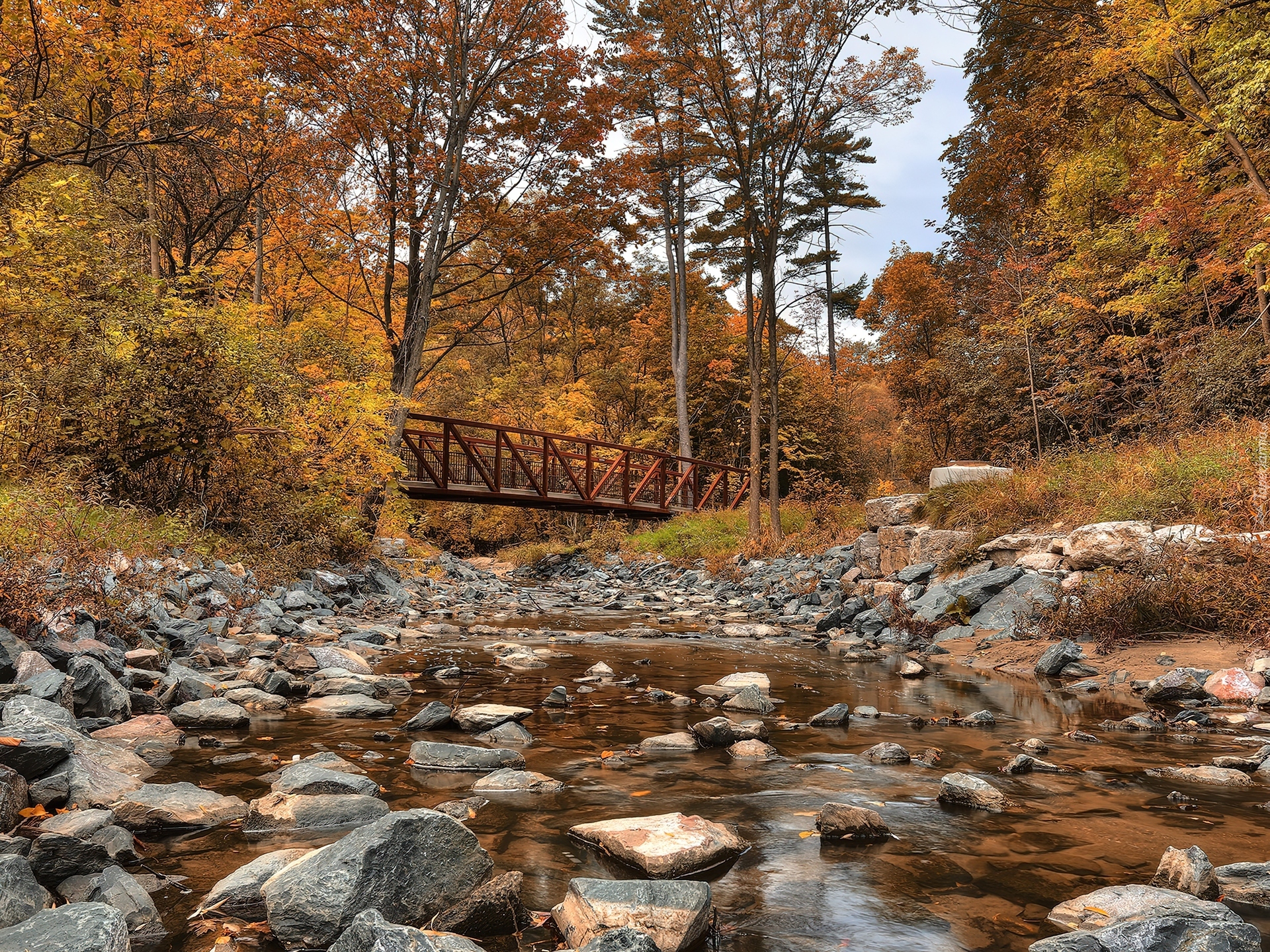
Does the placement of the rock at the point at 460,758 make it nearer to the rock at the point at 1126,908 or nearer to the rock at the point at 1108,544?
the rock at the point at 1126,908

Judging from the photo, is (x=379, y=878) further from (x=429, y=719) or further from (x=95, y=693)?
(x=95, y=693)

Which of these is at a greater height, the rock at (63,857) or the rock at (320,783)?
the rock at (63,857)

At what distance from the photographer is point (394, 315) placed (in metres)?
18.0

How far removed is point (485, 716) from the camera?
396 centimetres

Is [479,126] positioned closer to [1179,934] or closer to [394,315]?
[394,315]

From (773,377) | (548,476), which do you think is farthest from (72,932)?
(548,476)

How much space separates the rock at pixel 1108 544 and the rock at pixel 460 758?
574 cm

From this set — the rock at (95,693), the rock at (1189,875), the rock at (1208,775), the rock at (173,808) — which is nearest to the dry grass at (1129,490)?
the rock at (1208,775)

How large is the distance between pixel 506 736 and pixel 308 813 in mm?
1372

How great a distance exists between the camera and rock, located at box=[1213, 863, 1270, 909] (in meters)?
2.03

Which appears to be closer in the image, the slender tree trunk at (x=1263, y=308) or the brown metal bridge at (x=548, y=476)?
the slender tree trunk at (x=1263, y=308)

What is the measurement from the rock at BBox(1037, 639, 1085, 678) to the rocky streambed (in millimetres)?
70

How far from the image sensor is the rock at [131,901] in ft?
5.82

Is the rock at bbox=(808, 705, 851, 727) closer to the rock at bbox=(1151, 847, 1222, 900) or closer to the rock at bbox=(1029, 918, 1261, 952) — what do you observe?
the rock at bbox=(1151, 847, 1222, 900)
